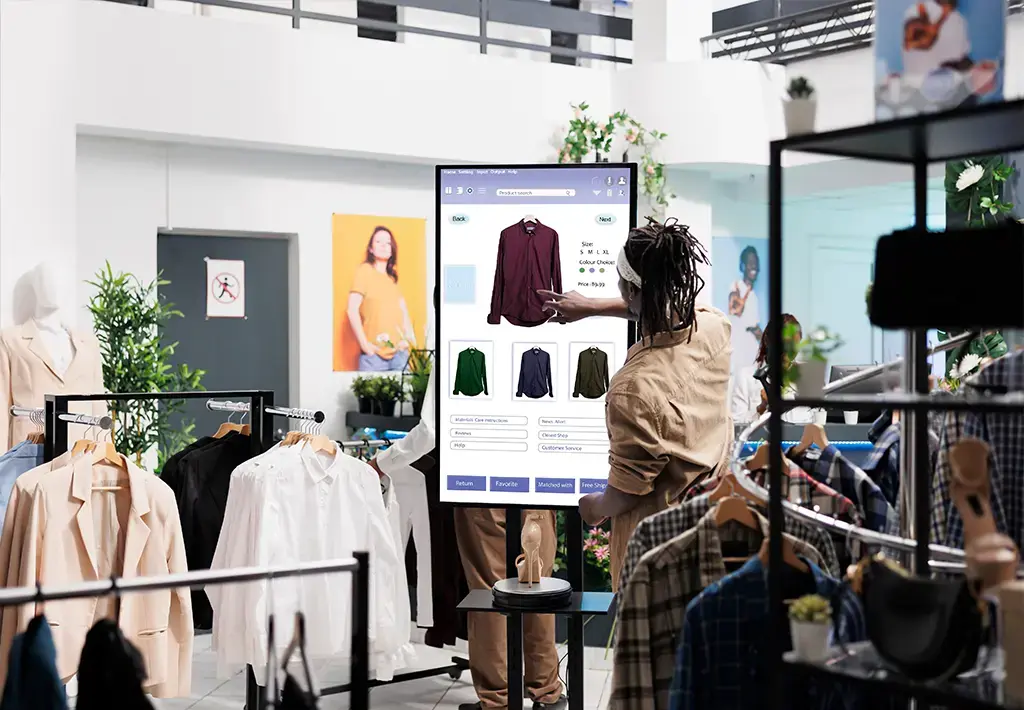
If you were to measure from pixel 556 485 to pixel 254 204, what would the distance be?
5.31m

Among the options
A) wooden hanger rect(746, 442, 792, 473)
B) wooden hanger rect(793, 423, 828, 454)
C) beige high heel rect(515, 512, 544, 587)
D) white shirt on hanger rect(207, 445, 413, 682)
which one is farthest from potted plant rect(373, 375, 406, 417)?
wooden hanger rect(746, 442, 792, 473)

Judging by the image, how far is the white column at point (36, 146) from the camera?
241 inches

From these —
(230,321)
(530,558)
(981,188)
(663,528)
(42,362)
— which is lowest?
(530,558)

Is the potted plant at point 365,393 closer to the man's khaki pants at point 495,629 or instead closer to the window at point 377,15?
the window at point 377,15

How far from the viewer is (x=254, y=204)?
26.3 feet

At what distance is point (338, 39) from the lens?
7.88m

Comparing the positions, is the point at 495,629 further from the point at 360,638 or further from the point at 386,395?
the point at 386,395

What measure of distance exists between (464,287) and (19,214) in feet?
12.8

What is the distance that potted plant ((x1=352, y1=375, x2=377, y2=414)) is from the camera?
8.25 metres

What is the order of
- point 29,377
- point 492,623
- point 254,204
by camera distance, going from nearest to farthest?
point 492,623
point 29,377
point 254,204

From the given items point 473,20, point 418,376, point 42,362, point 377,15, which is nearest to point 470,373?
point 42,362

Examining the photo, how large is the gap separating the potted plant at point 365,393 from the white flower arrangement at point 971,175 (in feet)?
14.5

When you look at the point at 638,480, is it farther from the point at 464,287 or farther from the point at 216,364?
the point at 216,364

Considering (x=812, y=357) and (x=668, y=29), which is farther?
(x=668, y=29)
